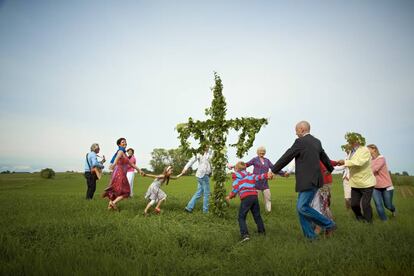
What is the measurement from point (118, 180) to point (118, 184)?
6.0 inches

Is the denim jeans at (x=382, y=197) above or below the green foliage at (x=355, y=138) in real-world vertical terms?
below

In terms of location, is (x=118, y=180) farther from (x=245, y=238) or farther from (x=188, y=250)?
(x=245, y=238)

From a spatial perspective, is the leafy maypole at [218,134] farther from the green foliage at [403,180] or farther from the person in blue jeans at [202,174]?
the green foliage at [403,180]

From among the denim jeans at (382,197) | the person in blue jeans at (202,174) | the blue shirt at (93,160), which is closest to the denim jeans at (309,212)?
the denim jeans at (382,197)

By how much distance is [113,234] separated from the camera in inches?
277

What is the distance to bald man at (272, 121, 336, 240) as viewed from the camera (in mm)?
6590

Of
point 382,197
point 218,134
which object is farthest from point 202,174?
point 382,197

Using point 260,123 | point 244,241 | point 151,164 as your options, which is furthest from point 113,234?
point 151,164

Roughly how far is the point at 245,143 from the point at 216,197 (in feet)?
7.33

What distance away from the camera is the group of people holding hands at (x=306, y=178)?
6.69 m

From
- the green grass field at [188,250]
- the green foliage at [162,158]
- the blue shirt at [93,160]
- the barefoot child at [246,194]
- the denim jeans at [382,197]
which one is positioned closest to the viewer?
the green grass field at [188,250]

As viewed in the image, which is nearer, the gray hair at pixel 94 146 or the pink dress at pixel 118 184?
the pink dress at pixel 118 184

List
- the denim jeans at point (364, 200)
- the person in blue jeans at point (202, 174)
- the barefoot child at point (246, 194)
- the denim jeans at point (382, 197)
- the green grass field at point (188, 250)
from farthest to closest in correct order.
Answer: the person in blue jeans at point (202, 174) < the denim jeans at point (382, 197) < the denim jeans at point (364, 200) < the barefoot child at point (246, 194) < the green grass field at point (188, 250)

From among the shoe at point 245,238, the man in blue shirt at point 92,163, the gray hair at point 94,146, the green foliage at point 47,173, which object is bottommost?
the shoe at point 245,238
